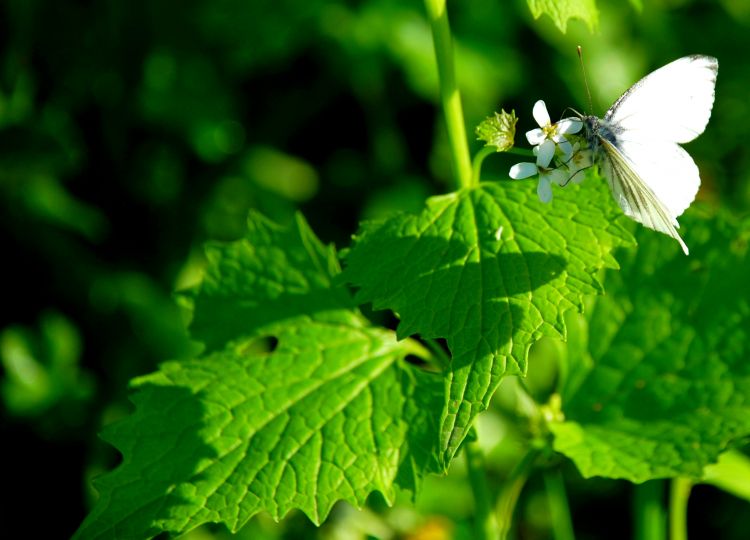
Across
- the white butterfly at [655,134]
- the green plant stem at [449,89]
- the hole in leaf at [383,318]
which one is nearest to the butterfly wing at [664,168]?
the white butterfly at [655,134]

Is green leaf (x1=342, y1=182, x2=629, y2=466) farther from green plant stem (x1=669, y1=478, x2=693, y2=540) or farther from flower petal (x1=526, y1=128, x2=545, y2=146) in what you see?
green plant stem (x1=669, y1=478, x2=693, y2=540)

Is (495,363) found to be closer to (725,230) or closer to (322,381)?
(322,381)

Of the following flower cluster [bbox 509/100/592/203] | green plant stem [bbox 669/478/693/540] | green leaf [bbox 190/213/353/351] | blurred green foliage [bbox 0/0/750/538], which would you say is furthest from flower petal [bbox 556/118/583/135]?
blurred green foliage [bbox 0/0/750/538]

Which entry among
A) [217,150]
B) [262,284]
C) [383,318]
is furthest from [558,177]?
[217,150]

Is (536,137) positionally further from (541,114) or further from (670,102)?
(670,102)

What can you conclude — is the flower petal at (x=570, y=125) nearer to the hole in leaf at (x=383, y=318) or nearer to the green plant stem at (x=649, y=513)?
the green plant stem at (x=649, y=513)

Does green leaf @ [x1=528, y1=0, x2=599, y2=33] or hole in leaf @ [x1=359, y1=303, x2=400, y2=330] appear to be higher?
green leaf @ [x1=528, y1=0, x2=599, y2=33]
